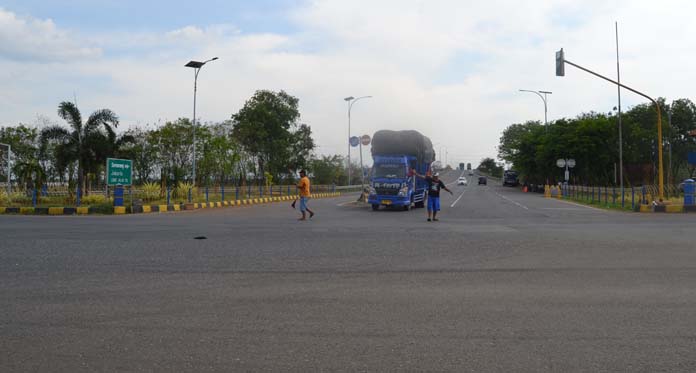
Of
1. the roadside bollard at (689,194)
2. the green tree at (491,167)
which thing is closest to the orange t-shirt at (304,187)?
the roadside bollard at (689,194)

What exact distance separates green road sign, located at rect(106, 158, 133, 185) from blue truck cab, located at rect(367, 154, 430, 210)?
11.1 meters

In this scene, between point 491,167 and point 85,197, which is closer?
point 85,197

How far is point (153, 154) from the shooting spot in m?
49.0

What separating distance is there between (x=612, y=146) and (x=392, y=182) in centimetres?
3696

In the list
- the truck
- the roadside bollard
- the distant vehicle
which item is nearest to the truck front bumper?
the truck

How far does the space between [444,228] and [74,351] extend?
12.1m

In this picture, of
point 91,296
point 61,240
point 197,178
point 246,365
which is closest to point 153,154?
point 197,178

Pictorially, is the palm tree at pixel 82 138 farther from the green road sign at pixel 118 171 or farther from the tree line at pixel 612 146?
the tree line at pixel 612 146

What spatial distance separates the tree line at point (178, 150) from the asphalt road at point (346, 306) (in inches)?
A: 913

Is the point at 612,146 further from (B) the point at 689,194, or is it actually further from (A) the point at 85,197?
(A) the point at 85,197

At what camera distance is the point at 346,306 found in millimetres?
6312

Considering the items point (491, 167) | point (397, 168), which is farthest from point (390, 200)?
point (491, 167)

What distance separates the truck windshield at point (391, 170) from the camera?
86.4 feet

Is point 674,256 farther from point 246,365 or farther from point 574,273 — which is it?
point 246,365
